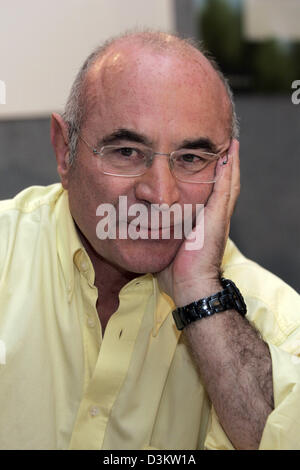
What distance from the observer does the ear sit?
54.1 inches

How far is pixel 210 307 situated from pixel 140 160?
33 cm

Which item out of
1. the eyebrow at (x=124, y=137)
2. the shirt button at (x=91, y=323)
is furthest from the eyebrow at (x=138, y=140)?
the shirt button at (x=91, y=323)

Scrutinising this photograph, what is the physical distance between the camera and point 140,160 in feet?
4.03

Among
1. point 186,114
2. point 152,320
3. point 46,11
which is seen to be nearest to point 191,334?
point 152,320

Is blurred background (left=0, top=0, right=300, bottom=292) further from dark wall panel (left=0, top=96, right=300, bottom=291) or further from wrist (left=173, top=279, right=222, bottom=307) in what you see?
wrist (left=173, top=279, right=222, bottom=307)

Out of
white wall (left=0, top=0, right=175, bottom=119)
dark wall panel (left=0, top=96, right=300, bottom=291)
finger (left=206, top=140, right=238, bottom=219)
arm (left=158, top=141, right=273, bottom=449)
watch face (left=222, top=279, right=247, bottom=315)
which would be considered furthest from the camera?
dark wall panel (left=0, top=96, right=300, bottom=291)

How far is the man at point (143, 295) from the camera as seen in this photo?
1188 millimetres

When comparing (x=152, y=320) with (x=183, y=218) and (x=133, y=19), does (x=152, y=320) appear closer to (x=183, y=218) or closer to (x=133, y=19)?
(x=183, y=218)

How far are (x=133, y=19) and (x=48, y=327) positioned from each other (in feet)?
5.59

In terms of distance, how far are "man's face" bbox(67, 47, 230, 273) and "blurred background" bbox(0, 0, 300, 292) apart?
1030 mm

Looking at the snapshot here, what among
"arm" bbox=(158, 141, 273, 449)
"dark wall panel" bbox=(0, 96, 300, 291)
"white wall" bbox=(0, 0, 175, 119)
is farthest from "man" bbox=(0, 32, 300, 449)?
"dark wall panel" bbox=(0, 96, 300, 291)

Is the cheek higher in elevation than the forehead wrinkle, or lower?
lower

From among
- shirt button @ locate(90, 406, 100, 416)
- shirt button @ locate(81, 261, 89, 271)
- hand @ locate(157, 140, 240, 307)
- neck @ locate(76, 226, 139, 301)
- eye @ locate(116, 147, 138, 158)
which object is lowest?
Answer: shirt button @ locate(90, 406, 100, 416)

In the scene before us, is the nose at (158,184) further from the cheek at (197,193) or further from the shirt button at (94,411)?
the shirt button at (94,411)
